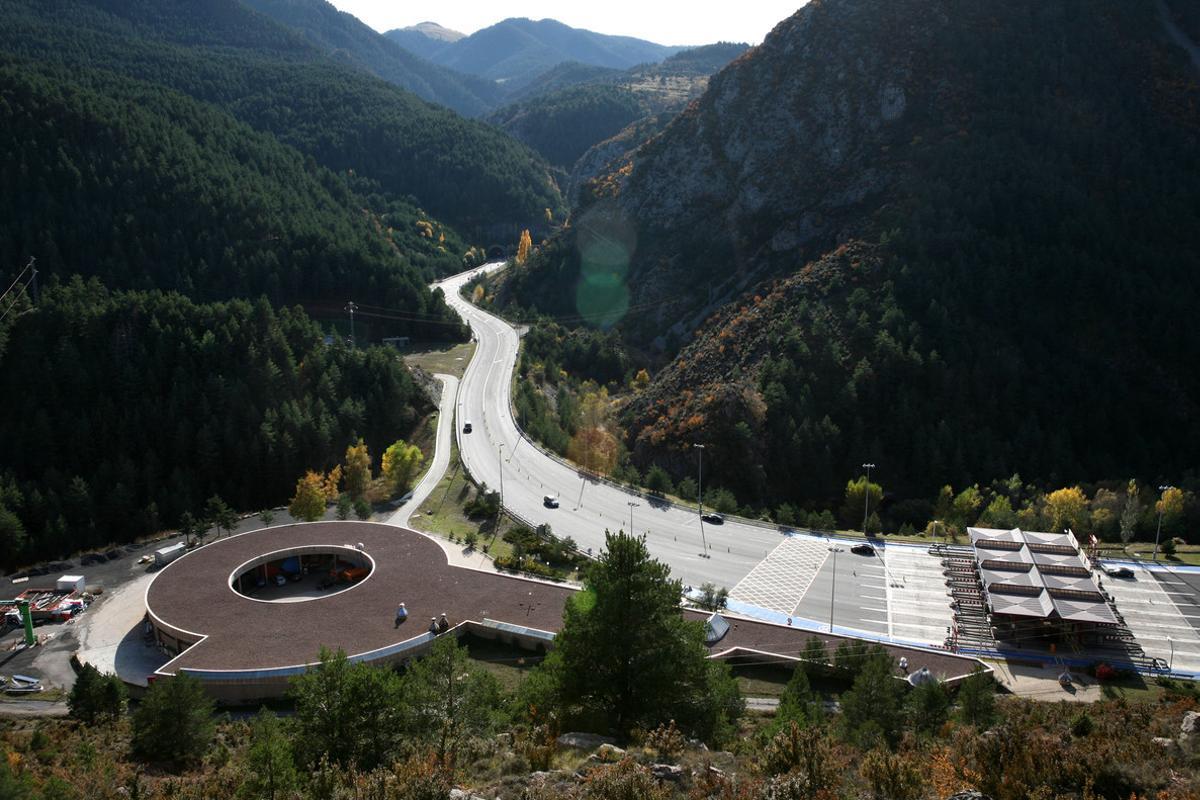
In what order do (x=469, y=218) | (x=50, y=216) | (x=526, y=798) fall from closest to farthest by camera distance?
(x=526, y=798) < (x=50, y=216) < (x=469, y=218)

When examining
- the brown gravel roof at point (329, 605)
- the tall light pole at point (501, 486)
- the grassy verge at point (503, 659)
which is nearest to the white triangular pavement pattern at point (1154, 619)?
the brown gravel roof at point (329, 605)

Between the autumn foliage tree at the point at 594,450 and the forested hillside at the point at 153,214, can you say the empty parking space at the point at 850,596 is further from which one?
the forested hillside at the point at 153,214

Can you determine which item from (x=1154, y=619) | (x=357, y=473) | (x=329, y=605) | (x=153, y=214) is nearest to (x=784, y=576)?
(x=1154, y=619)

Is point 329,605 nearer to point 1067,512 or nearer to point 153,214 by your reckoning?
point 1067,512

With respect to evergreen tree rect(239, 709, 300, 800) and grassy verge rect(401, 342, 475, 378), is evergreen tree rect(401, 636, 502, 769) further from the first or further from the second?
grassy verge rect(401, 342, 475, 378)

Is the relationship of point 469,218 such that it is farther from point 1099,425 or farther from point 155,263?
point 1099,425

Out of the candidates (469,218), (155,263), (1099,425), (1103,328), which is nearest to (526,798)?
(1099,425)

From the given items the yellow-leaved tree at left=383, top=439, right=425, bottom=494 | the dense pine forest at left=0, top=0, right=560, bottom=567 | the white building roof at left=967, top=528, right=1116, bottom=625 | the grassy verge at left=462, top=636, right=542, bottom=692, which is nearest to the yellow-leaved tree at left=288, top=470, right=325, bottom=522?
the yellow-leaved tree at left=383, top=439, right=425, bottom=494
